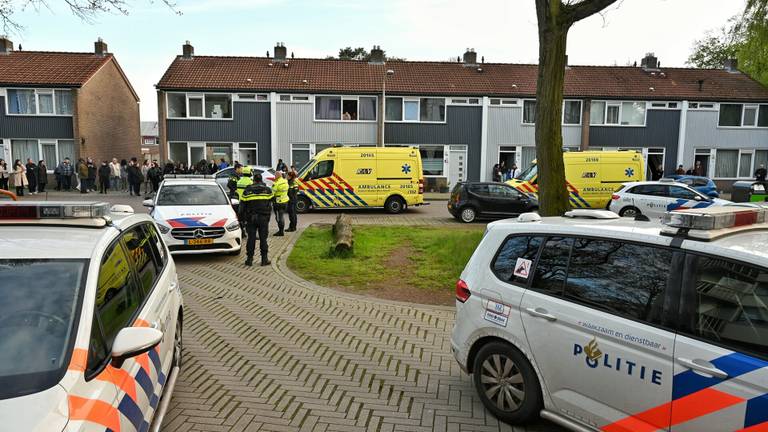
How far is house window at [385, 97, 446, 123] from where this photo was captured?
29734 millimetres

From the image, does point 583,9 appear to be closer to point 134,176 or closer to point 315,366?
point 315,366

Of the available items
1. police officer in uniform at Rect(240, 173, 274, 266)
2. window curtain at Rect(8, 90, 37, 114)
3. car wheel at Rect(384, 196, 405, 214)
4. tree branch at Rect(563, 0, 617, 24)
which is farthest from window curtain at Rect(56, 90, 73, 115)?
tree branch at Rect(563, 0, 617, 24)

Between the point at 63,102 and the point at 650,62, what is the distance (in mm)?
33612

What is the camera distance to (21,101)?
2800 centimetres

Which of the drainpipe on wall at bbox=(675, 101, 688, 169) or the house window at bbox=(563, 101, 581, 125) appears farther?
the drainpipe on wall at bbox=(675, 101, 688, 169)

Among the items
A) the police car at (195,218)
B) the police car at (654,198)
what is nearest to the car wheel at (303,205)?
the police car at (195,218)

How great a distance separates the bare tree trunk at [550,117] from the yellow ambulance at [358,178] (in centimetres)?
1065

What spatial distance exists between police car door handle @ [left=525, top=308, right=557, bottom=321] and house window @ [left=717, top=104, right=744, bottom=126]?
3346cm

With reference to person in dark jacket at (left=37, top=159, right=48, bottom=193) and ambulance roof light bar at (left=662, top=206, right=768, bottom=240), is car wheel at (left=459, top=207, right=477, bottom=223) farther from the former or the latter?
person in dark jacket at (left=37, top=159, right=48, bottom=193)

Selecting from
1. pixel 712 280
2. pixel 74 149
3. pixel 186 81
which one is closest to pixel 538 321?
pixel 712 280

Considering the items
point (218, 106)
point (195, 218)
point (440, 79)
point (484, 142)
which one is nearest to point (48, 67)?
point (218, 106)

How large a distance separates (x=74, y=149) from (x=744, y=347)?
31.6 m

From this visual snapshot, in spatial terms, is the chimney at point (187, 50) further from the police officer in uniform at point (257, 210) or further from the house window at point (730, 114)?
the house window at point (730, 114)

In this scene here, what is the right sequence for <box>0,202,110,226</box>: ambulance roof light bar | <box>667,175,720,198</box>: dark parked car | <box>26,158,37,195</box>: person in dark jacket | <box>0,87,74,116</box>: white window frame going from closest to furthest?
<box>0,202,110,226</box>: ambulance roof light bar < <box>667,175,720,198</box>: dark parked car < <box>26,158,37,195</box>: person in dark jacket < <box>0,87,74,116</box>: white window frame
